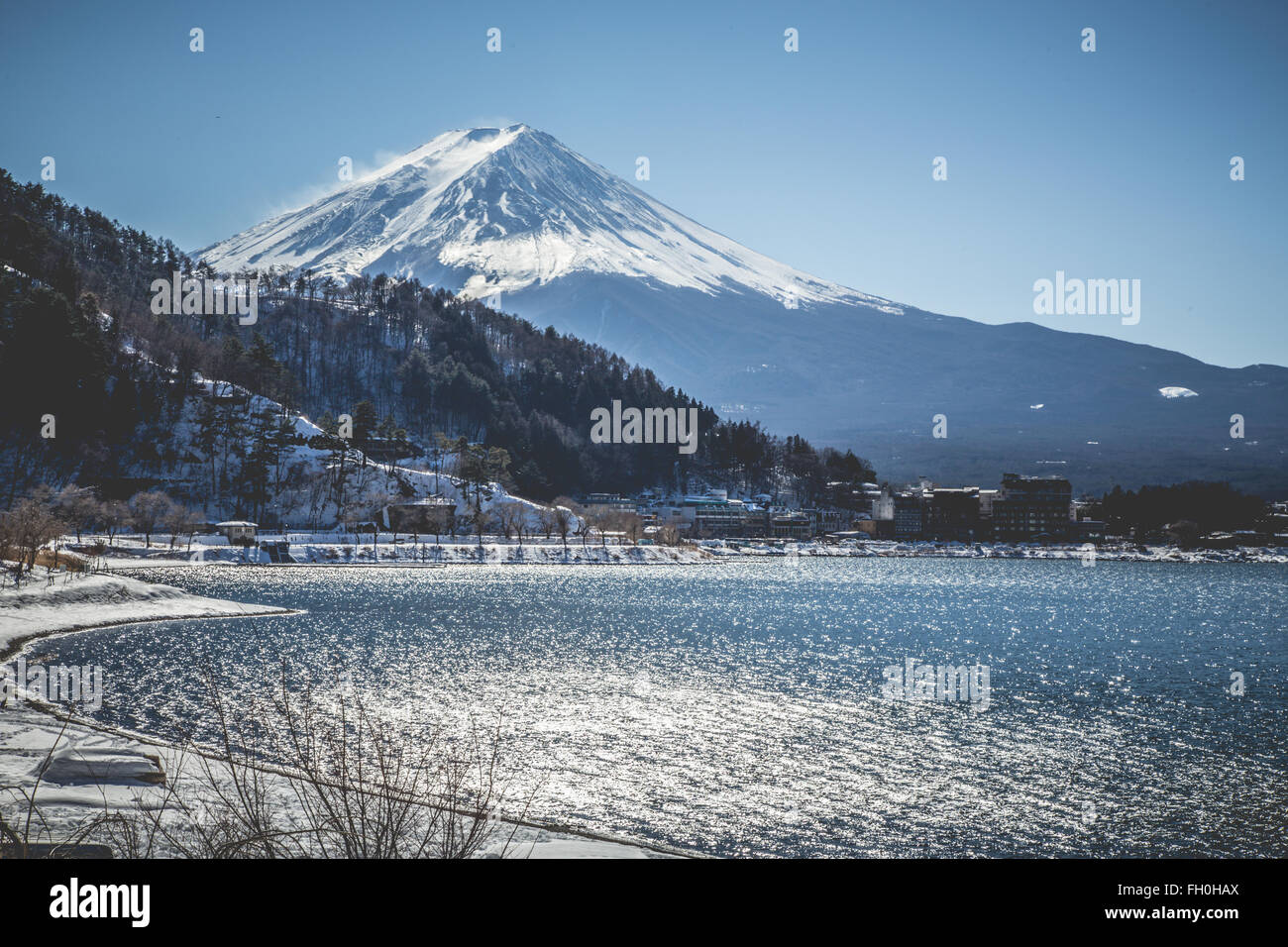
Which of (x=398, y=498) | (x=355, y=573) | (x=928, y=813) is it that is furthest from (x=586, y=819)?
(x=398, y=498)

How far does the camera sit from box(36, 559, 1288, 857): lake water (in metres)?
16.3

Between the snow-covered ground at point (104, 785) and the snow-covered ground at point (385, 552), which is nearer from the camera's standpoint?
the snow-covered ground at point (104, 785)

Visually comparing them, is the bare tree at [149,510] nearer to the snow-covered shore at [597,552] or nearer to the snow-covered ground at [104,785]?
the snow-covered shore at [597,552]

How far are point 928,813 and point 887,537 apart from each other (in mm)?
164574

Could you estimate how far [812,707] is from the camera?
2736 cm

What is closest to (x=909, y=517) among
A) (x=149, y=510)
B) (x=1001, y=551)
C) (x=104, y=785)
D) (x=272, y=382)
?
(x=1001, y=551)

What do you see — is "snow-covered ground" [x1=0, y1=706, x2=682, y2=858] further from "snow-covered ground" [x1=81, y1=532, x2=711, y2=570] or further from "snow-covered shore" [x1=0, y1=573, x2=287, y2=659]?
"snow-covered ground" [x1=81, y1=532, x2=711, y2=570]

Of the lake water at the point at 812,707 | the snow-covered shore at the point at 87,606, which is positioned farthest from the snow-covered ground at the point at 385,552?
the snow-covered shore at the point at 87,606

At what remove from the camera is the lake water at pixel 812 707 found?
1634 centimetres

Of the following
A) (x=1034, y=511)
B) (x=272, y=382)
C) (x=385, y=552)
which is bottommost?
(x=385, y=552)

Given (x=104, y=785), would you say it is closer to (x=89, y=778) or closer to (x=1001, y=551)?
(x=89, y=778)

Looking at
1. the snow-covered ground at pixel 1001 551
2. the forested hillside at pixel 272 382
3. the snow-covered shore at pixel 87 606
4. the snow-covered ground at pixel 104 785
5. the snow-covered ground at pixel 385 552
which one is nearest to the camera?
the snow-covered ground at pixel 104 785

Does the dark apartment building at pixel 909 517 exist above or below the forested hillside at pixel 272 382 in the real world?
below

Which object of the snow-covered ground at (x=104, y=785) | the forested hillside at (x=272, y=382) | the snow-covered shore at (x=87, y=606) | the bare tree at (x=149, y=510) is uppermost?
the forested hillside at (x=272, y=382)
